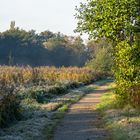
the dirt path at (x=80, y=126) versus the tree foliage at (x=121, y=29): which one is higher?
the tree foliage at (x=121, y=29)

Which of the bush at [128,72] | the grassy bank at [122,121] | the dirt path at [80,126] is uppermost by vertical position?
the bush at [128,72]

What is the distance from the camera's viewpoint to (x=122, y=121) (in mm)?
19969

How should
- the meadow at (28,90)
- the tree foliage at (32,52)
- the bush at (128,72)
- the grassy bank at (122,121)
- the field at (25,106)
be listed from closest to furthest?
the grassy bank at (122,121) → the field at (25,106) → the meadow at (28,90) → the bush at (128,72) → the tree foliage at (32,52)

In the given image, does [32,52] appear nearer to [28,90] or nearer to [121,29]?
[28,90]

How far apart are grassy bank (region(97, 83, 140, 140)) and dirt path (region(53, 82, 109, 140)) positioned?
0.43 meters

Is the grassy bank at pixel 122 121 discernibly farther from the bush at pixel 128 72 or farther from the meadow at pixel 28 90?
the meadow at pixel 28 90

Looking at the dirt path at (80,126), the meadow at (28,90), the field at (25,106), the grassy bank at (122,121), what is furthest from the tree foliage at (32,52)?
the grassy bank at (122,121)

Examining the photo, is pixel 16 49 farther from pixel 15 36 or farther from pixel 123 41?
pixel 123 41

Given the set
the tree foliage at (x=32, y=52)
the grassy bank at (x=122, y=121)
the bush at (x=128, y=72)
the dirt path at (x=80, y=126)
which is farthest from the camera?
the tree foliage at (x=32, y=52)

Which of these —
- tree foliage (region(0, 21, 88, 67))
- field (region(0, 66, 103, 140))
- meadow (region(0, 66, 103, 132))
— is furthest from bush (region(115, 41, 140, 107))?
tree foliage (region(0, 21, 88, 67))

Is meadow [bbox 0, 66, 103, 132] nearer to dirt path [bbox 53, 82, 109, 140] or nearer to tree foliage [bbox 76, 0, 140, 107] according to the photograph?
dirt path [bbox 53, 82, 109, 140]

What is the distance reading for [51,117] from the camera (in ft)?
76.3

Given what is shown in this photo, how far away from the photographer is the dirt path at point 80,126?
1773 centimetres

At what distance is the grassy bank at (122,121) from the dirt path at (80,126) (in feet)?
1.42
